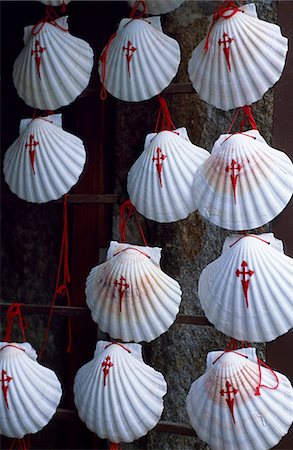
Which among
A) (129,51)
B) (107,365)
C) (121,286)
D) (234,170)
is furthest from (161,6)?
(107,365)

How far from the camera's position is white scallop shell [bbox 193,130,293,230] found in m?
1.24

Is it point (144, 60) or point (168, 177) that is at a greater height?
point (144, 60)

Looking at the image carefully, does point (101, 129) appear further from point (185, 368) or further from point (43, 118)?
point (185, 368)

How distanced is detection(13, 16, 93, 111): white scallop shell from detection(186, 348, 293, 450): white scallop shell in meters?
0.51

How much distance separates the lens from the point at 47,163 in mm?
1429

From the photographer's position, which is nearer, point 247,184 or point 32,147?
point 247,184

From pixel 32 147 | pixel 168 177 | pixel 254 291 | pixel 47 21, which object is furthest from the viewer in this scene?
pixel 47 21

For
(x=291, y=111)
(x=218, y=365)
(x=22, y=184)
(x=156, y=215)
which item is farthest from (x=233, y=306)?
(x=22, y=184)

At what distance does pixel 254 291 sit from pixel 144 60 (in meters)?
0.41

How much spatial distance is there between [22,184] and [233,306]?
1.40 feet

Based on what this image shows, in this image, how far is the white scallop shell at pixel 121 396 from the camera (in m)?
1.31

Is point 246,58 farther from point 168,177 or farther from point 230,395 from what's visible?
point 230,395

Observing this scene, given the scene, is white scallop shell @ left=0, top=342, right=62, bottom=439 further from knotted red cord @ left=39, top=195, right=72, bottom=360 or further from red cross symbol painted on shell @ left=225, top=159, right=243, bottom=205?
red cross symbol painted on shell @ left=225, top=159, right=243, bottom=205

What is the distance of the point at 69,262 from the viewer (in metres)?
1.60
